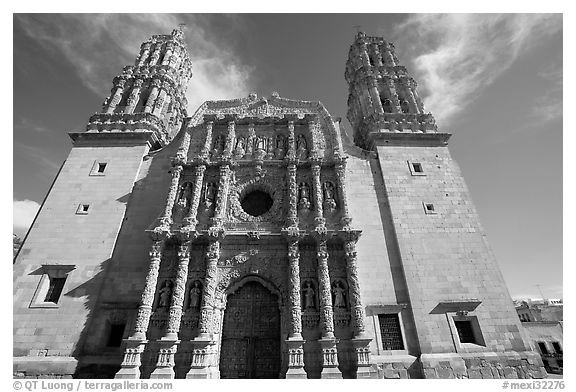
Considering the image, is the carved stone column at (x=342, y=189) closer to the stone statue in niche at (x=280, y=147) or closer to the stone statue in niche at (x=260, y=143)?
the stone statue in niche at (x=280, y=147)

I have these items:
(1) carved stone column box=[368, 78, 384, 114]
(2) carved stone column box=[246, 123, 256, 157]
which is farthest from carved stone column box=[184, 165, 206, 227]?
(1) carved stone column box=[368, 78, 384, 114]

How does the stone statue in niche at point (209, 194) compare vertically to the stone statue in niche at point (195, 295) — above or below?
above

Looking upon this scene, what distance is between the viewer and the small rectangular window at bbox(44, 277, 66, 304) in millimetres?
13797

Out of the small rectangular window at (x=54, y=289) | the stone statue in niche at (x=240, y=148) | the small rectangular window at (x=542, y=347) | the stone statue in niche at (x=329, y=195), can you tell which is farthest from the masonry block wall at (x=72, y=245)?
the small rectangular window at (x=542, y=347)

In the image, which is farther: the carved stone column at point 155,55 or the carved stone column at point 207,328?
the carved stone column at point 155,55

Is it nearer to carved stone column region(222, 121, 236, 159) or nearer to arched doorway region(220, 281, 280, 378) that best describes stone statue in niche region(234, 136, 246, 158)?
carved stone column region(222, 121, 236, 159)

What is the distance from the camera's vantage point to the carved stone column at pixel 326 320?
1127cm

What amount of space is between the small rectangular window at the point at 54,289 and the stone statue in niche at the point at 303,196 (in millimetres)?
12126

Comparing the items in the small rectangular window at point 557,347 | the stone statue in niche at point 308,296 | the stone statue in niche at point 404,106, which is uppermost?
the stone statue in niche at point 404,106

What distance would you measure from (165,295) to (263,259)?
466 centimetres

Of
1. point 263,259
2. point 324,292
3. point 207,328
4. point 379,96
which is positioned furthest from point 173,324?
point 379,96

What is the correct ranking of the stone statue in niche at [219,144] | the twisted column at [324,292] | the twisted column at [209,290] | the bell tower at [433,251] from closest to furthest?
the twisted column at [324,292] < the twisted column at [209,290] < the bell tower at [433,251] < the stone statue in niche at [219,144]

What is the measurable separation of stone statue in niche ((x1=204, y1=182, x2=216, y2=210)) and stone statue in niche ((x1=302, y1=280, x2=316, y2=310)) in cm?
639

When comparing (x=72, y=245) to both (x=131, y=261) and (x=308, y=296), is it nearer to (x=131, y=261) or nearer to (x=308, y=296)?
(x=131, y=261)
